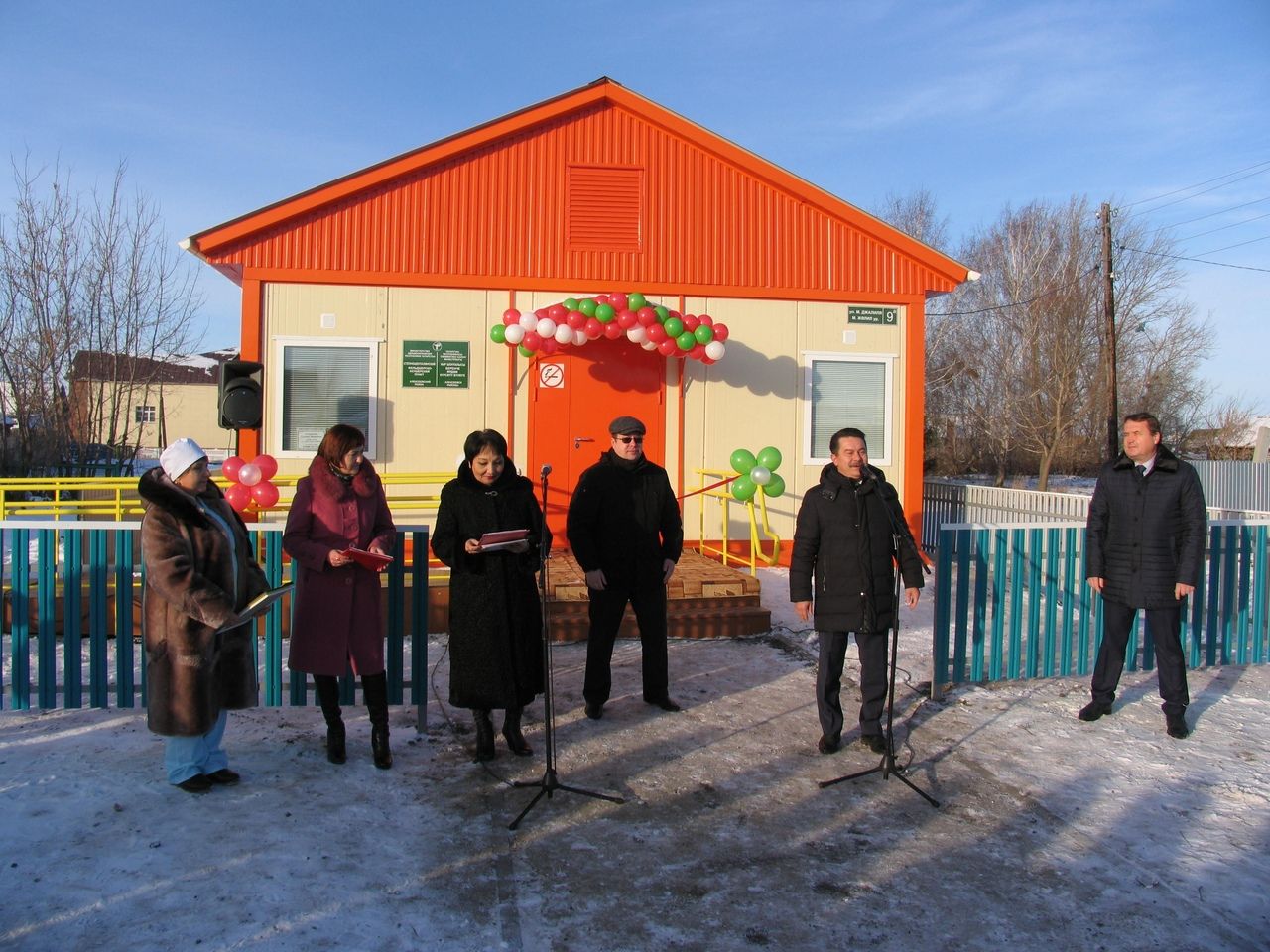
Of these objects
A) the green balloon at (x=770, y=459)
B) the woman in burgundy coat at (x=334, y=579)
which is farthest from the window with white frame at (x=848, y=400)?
the woman in burgundy coat at (x=334, y=579)

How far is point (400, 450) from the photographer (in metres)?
10.4

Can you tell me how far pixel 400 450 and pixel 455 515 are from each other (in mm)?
5808

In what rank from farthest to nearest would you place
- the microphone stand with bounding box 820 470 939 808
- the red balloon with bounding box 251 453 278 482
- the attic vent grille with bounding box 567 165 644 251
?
1. the attic vent grille with bounding box 567 165 644 251
2. the red balloon with bounding box 251 453 278 482
3. the microphone stand with bounding box 820 470 939 808

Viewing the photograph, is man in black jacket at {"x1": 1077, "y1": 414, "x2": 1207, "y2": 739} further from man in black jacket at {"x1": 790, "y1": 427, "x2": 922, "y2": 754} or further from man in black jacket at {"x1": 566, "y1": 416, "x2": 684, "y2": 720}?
man in black jacket at {"x1": 566, "y1": 416, "x2": 684, "y2": 720}

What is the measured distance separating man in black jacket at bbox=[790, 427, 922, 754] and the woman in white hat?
2.76 m

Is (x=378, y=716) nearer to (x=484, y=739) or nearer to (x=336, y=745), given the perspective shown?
(x=336, y=745)

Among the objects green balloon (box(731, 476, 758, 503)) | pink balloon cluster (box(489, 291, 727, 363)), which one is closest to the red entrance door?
pink balloon cluster (box(489, 291, 727, 363))

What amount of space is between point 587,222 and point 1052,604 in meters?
6.58

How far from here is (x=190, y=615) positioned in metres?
4.12

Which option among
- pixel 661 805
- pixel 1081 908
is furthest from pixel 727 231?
pixel 1081 908

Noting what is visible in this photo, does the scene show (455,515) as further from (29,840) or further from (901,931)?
(901,931)

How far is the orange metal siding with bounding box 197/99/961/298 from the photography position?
10281mm

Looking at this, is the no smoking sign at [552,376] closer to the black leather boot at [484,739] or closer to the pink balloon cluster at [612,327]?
the pink balloon cluster at [612,327]

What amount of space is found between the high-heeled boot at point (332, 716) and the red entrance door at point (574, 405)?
573cm
